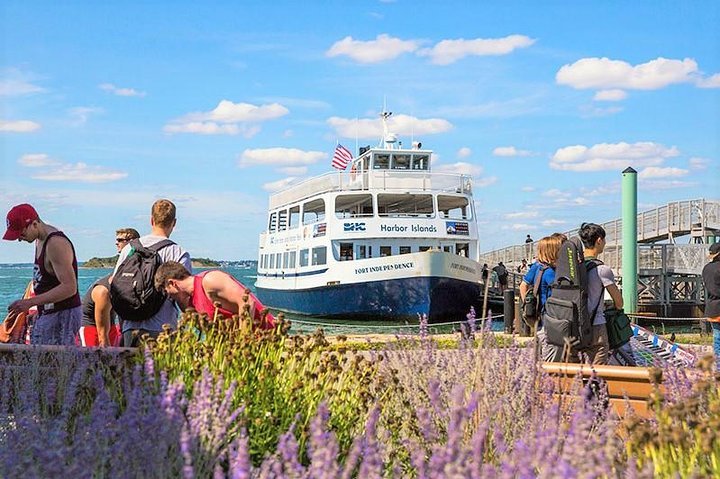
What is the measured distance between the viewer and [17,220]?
5.18m

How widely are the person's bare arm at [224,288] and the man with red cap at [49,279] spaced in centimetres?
120

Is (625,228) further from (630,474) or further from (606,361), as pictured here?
(630,474)

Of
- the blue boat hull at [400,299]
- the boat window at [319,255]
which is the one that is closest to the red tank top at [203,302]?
the blue boat hull at [400,299]

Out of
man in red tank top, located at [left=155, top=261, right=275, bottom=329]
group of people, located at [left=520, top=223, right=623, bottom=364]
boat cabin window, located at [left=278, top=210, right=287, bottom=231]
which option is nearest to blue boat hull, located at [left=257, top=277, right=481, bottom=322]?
boat cabin window, located at [left=278, top=210, right=287, bottom=231]

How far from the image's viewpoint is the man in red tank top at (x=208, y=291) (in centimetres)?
436

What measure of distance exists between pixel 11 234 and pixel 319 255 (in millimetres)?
21459

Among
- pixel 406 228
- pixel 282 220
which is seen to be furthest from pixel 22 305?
pixel 282 220

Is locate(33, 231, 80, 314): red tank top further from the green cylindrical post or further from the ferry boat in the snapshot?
the ferry boat

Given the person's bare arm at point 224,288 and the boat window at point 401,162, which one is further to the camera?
the boat window at point 401,162

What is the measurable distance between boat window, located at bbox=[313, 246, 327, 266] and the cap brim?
21.0 meters

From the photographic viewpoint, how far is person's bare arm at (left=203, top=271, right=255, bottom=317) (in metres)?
4.39

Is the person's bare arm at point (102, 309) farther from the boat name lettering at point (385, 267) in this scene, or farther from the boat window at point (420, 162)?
the boat window at point (420, 162)

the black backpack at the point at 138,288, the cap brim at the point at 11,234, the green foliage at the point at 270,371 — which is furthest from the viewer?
the cap brim at the point at 11,234

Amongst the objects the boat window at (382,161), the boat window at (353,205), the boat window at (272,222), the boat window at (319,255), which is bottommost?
the boat window at (319,255)
